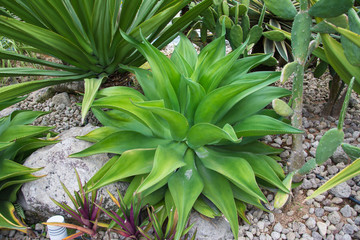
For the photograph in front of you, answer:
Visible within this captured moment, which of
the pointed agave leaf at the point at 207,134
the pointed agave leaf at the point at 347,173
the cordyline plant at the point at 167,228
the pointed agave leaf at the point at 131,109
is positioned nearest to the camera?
the pointed agave leaf at the point at 347,173

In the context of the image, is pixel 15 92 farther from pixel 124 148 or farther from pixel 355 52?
pixel 355 52

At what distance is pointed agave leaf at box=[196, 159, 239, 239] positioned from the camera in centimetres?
129

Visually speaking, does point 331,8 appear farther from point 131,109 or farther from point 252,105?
point 131,109

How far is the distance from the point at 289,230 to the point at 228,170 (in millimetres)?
492

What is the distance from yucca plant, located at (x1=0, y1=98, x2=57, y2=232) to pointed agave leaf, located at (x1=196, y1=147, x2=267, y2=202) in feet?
2.84

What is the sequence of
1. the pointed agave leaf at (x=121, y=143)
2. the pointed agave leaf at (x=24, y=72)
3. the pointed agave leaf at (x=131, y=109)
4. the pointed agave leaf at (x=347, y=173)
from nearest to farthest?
1. the pointed agave leaf at (x=347, y=173)
2. the pointed agave leaf at (x=131, y=109)
3. the pointed agave leaf at (x=121, y=143)
4. the pointed agave leaf at (x=24, y=72)

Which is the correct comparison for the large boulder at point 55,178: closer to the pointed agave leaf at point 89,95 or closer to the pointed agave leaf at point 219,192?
the pointed agave leaf at point 89,95

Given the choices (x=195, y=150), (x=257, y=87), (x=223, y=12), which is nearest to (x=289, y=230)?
(x=195, y=150)

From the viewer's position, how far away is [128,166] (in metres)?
1.37

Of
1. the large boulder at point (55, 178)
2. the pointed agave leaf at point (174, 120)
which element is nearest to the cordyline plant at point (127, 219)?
the large boulder at point (55, 178)

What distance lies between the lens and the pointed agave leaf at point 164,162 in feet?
3.82

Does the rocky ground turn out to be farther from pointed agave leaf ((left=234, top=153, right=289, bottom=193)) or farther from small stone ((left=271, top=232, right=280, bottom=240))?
pointed agave leaf ((left=234, top=153, right=289, bottom=193))

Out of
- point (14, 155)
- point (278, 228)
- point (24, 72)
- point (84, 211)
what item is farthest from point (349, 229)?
point (24, 72)

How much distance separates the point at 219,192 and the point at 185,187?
0.17 m
